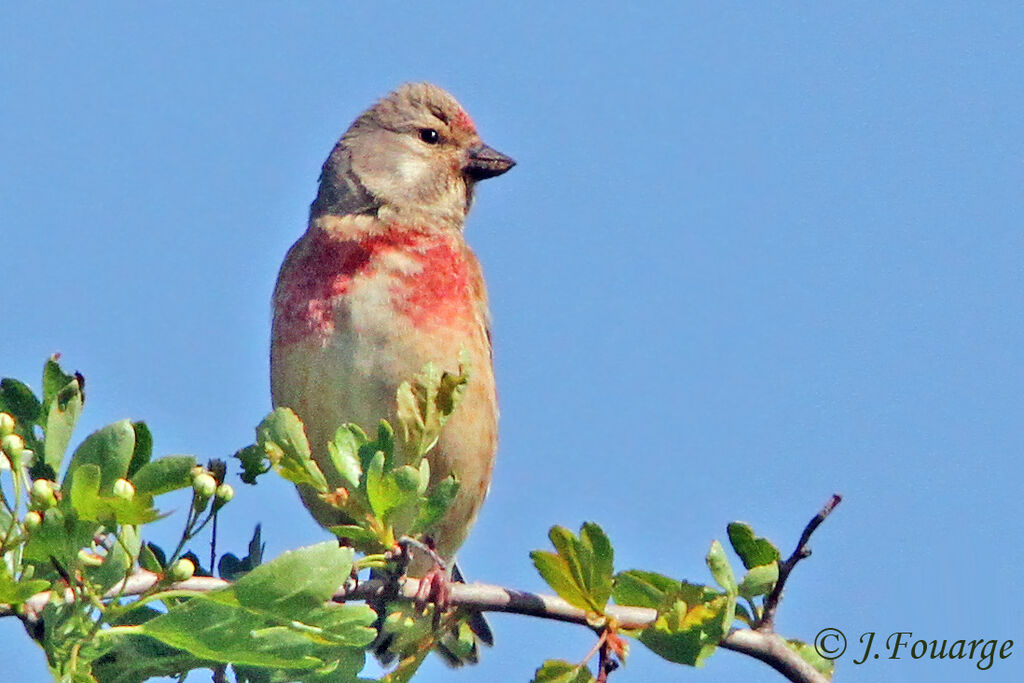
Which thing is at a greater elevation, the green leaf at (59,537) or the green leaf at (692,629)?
the green leaf at (692,629)

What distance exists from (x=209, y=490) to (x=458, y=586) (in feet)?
2.36

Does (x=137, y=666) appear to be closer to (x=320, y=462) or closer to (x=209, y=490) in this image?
(x=209, y=490)

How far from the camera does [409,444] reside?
3.29m

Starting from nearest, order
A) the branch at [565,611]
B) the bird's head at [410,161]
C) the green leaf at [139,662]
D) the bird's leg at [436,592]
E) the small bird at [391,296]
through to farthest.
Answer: the branch at [565,611] → the green leaf at [139,662] → the bird's leg at [436,592] → the small bird at [391,296] → the bird's head at [410,161]

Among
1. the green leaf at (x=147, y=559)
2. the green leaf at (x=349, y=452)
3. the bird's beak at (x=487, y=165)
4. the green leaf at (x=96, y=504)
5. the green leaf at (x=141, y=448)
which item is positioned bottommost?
the green leaf at (x=96, y=504)

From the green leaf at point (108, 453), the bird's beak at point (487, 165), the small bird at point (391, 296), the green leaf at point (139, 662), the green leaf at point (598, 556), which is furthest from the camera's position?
the bird's beak at point (487, 165)

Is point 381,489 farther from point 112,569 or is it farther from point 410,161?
point 410,161

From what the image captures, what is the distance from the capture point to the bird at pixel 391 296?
17.9 feet

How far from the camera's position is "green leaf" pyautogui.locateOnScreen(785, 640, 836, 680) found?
11.8ft

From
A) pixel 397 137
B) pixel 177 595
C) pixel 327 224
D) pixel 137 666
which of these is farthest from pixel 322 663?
pixel 397 137

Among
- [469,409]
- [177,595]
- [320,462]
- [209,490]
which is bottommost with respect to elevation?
[177,595]

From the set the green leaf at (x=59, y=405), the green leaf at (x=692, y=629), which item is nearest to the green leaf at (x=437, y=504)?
the green leaf at (x=692, y=629)

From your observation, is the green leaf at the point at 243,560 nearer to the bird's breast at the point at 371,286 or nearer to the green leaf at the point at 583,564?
the green leaf at the point at 583,564

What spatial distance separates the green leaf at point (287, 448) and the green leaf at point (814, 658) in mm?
1244
